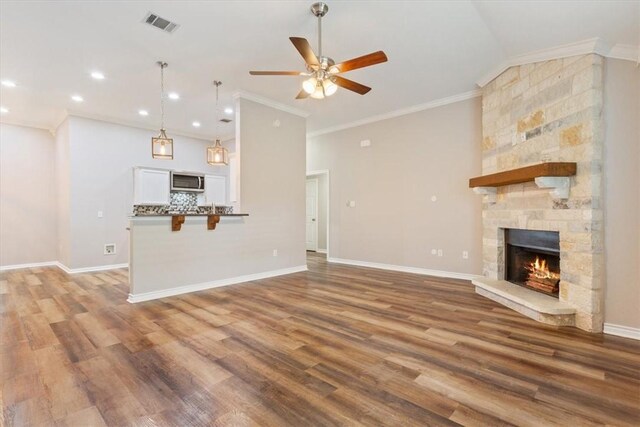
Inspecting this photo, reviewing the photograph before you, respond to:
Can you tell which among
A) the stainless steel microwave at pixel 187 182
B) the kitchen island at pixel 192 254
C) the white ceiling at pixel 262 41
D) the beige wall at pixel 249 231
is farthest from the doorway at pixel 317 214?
the white ceiling at pixel 262 41

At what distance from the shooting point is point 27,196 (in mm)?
6477

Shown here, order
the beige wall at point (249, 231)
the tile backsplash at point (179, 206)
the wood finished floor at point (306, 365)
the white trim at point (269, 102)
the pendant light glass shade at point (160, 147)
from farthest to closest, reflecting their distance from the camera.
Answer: the tile backsplash at point (179, 206) < the white trim at point (269, 102) < the pendant light glass shade at point (160, 147) < the beige wall at point (249, 231) < the wood finished floor at point (306, 365)

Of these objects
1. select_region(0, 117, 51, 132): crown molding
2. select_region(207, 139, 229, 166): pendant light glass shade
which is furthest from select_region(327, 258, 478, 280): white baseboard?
select_region(0, 117, 51, 132): crown molding

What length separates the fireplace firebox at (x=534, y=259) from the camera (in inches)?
141

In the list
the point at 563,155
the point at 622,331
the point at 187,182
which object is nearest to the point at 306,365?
the point at 622,331

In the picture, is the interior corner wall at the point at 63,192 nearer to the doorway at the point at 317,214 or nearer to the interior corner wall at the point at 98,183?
the interior corner wall at the point at 98,183

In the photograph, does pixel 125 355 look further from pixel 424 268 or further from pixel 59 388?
pixel 424 268

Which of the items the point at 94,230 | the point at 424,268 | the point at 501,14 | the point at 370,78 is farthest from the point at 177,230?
the point at 501,14

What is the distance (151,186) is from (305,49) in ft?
18.3

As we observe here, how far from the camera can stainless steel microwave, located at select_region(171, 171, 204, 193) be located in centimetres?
704

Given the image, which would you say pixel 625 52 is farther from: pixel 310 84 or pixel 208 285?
pixel 208 285

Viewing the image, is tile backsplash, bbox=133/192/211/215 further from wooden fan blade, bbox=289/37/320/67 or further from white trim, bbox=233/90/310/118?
wooden fan blade, bbox=289/37/320/67

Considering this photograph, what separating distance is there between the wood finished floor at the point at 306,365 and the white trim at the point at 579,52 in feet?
9.07

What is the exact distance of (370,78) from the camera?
4496 mm
